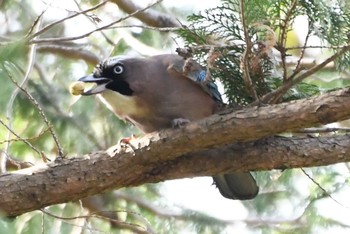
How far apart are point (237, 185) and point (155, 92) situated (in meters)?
0.47

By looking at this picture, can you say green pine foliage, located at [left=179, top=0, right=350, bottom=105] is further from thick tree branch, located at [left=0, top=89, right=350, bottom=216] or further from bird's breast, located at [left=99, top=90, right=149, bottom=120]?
bird's breast, located at [left=99, top=90, right=149, bottom=120]

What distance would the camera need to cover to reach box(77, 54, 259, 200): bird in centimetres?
313

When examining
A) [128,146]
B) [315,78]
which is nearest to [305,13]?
[128,146]

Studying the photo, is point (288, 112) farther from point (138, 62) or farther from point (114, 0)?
point (114, 0)

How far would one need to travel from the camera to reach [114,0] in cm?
448

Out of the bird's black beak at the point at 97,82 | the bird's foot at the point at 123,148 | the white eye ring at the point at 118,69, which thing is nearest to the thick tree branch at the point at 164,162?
the bird's foot at the point at 123,148

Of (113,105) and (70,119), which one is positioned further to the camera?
(70,119)

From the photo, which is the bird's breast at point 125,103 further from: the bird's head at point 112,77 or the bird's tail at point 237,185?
the bird's tail at point 237,185

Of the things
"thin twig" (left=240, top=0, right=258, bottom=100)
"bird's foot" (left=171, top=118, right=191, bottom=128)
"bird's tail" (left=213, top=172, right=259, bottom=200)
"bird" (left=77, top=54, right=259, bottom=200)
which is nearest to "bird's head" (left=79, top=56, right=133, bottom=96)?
"bird" (left=77, top=54, right=259, bottom=200)

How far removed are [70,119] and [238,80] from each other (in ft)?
5.17

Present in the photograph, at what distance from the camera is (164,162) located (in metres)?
2.93

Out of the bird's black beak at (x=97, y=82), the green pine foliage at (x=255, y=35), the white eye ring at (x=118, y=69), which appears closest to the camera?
the green pine foliage at (x=255, y=35)

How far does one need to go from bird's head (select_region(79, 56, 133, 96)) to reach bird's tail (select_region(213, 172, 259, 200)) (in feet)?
1.64

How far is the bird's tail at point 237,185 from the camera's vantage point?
3281 millimetres
